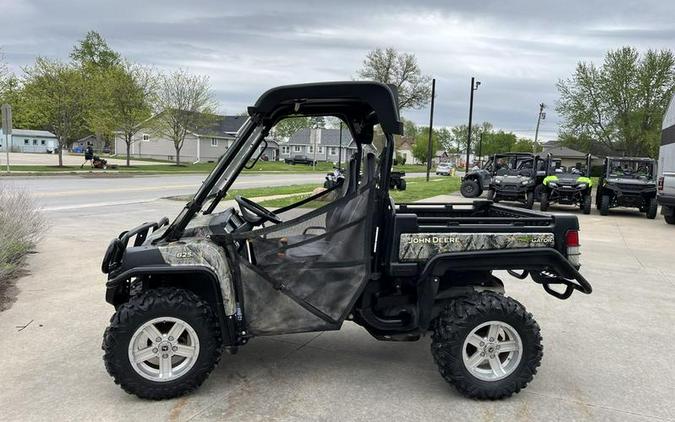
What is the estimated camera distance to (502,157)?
2109 centimetres

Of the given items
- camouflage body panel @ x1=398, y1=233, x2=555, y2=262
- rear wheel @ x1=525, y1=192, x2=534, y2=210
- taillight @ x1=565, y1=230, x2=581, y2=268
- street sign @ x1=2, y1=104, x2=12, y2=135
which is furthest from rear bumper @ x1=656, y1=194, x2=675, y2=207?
street sign @ x1=2, y1=104, x2=12, y2=135

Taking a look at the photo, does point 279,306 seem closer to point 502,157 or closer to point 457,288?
point 457,288

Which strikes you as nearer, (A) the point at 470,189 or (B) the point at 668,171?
(B) the point at 668,171

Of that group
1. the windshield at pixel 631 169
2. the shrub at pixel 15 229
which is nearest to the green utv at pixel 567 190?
the windshield at pixel 631 169

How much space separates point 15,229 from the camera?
23.7ft

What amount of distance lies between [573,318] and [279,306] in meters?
3.52

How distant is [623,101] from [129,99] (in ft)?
117

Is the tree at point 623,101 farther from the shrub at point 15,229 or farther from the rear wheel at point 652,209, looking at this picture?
the shrub at point 15,229

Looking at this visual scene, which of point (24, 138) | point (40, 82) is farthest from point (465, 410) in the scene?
point (24, 138)

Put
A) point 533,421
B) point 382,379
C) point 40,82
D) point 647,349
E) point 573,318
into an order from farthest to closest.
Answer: point 40,82
point 573,318
point 647,349
point 382,379
point 533,421

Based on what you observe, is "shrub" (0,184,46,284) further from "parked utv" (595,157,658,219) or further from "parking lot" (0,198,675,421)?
"parked utv" (595,157,658,219)

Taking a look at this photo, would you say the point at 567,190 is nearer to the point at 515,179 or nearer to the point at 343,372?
the point at 515,179

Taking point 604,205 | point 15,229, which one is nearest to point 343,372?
point 15,229

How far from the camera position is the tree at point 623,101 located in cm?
3631
